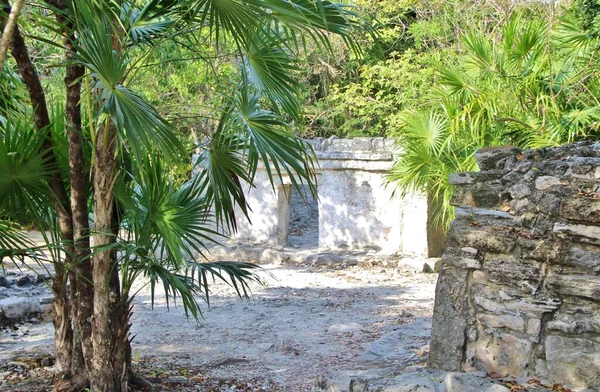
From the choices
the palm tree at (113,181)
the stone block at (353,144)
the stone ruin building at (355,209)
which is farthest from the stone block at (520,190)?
the stone block at (353,144)

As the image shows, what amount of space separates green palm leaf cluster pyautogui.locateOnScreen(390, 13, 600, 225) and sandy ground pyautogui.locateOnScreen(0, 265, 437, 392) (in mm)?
1844

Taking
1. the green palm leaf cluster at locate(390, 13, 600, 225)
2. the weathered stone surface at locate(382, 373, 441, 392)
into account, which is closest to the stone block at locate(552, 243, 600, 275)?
the weathered stone surface at locate(382, 373, 441, 392)

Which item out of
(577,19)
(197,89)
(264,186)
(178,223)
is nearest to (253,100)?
(178,223)

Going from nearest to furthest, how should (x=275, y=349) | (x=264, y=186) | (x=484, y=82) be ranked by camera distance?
(x=275, y=349) < (x=484, y=82) < (x=264, y=186)

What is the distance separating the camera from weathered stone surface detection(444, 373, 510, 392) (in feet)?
13.0

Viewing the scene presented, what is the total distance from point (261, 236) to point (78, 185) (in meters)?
8.81

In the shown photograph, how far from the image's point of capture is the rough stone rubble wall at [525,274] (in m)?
4.04

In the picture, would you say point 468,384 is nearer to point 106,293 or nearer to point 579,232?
point 579,232

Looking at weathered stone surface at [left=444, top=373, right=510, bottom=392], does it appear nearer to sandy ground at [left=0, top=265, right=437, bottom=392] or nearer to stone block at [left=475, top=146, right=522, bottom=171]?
sandy ground at [left=0, top=265, right=437, bottom=392]

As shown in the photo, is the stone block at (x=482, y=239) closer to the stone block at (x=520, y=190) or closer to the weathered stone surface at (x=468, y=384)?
the stone block at (x=520, y=190)

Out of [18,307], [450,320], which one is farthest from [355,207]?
[450,320]

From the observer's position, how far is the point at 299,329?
7914 mm

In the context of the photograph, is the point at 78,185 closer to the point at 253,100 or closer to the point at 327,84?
the point at 253,100

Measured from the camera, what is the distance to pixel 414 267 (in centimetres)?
1140
